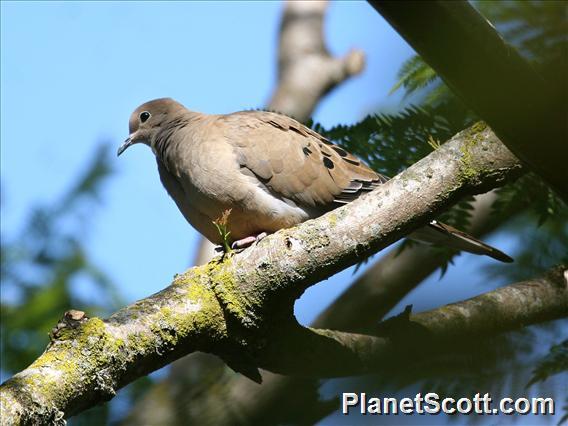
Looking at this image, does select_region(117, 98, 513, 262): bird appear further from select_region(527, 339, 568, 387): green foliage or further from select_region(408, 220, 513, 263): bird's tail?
select_region(527, 339, 568, 387): green foliage

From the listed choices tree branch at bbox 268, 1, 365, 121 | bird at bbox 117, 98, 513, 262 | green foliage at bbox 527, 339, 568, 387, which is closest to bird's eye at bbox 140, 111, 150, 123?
bird at bbox 117, 98, 513, 262

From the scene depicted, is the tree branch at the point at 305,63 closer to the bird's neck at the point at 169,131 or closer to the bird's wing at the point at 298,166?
the bird's neck at the point at 169,131

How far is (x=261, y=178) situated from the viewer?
Answer: 139 inches

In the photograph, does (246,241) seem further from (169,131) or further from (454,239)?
(169,131)

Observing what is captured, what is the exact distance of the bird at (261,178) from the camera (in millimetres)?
3421

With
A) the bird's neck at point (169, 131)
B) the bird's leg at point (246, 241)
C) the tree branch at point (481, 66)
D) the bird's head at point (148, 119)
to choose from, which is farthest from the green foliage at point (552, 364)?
the bird's head at point (148, 119)

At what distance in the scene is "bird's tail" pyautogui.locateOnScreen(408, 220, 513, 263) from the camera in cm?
328

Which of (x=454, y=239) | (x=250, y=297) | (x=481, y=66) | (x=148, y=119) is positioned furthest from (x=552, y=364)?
(x=148, y=119)

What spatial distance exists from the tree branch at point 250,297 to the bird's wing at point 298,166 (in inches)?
39.3

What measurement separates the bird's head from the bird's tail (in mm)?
1710

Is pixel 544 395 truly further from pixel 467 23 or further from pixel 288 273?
pixel 288 273

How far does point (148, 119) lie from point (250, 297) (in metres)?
2.32

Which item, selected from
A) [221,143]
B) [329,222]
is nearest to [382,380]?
[329,222]

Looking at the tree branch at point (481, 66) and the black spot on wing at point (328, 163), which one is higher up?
the black spot on wing at point (328, 163)
